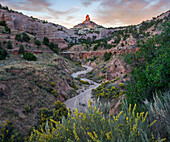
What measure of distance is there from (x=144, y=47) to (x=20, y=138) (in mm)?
10111

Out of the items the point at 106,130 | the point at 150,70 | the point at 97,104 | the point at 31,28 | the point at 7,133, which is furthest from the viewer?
the point at 31,28

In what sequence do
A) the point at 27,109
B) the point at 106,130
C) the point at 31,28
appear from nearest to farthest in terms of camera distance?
1. the point at 106,130
2. the point at 27,109
3. the point at 31,28

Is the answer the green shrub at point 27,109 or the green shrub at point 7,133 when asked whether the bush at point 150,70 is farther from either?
the green shrub at point 27,109

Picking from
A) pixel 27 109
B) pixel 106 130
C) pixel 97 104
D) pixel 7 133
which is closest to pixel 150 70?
pixel 97 104

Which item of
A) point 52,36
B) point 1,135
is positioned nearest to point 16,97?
point 1,135

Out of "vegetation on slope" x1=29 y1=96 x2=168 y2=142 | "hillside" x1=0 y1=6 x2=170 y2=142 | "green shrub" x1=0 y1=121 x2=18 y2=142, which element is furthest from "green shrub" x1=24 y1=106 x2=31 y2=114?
"vegetation on slope" x1=29 y1=96 x2=168 y2=142

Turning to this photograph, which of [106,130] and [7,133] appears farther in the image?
[7,133]

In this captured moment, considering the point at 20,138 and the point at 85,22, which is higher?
the point at 85,22

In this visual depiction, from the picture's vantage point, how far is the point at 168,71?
509 centimetres

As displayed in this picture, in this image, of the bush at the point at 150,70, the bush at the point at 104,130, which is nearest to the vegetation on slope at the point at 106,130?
the bush at the point at 104,130

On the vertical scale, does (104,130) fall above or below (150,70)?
below

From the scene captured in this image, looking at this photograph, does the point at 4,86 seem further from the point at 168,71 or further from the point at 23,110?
the point at 168,71

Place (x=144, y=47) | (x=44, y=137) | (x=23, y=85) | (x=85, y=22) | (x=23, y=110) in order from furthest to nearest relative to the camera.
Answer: (x=85, y=22) → (x=23, y=85) → (x=23, y=110) → (x=144, y=47) → (x=44, y=137)

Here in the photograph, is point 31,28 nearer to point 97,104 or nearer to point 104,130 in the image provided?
point 97,104
